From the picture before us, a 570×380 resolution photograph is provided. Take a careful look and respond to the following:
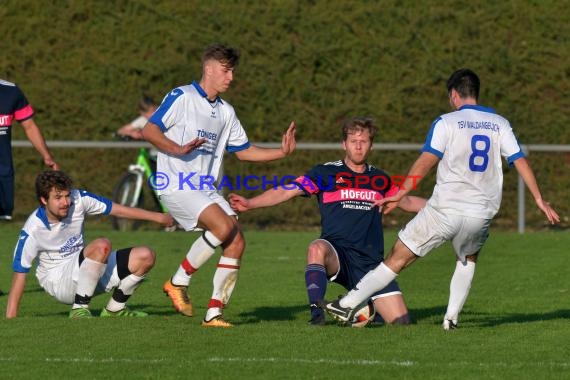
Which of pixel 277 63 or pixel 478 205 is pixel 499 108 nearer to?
pixel 277 63

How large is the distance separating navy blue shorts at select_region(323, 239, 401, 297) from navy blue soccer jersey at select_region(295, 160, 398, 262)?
0.03 metres

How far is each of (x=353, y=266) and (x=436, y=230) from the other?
1262mm

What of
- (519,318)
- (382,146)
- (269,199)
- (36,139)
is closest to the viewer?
(269,199)

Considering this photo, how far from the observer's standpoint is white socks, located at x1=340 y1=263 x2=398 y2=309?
350 inches

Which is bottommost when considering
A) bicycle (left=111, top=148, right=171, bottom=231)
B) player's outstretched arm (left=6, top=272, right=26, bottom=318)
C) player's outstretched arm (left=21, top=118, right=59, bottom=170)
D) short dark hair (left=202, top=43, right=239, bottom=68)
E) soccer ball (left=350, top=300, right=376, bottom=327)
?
bicycle (left=111, top=148, right=171, bottom=231)

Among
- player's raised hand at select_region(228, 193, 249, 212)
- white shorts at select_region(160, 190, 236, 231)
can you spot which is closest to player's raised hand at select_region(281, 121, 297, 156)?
player's raised hand at select_region(228, 193, 249, 212)

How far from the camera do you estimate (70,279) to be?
9781mm

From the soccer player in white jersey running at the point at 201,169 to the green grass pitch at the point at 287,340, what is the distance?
321 millimetres

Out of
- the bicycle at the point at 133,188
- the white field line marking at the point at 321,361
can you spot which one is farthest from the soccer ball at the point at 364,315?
the bicycle at the point at 133,188

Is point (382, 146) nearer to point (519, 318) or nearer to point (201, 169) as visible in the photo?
point (519, 318)

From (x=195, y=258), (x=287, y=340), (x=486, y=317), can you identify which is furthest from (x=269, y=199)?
(x=486, y=317)

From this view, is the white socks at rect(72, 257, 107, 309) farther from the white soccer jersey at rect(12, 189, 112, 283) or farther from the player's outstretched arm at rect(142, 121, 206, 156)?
the player's outstretched arm at rect(142, 121, 206, 156)

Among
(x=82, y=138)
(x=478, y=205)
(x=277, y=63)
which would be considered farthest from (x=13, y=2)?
(x=478, y=205)

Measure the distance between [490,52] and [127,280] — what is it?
11.7 meters
